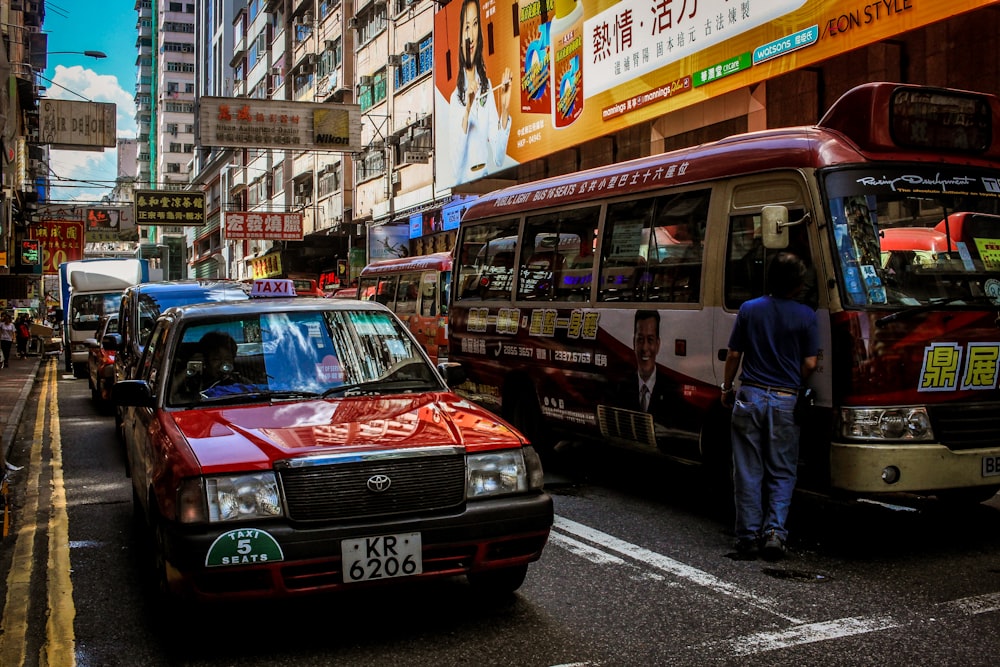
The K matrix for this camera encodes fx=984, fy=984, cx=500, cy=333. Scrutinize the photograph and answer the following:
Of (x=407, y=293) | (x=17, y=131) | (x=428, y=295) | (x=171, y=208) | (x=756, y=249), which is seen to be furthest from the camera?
(x=171, y=208)

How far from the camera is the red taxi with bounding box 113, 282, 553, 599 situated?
3967mm

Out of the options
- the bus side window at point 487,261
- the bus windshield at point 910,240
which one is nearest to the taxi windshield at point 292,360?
the bus windshield at point 910,240

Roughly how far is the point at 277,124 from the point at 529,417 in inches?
798

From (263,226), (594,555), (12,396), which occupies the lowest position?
(12,396)

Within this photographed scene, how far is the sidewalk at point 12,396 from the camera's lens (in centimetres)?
1199

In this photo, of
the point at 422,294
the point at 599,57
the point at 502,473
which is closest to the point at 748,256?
the point at 502,473

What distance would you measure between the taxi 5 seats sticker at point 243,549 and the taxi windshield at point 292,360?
114 centimetres

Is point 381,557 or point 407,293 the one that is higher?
point 407,293

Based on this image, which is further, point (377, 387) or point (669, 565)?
point (669, 565)

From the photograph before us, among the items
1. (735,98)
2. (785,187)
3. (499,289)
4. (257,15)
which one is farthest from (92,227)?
(785,187)

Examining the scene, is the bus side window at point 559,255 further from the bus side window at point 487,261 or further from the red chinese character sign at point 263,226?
the red chinese character sign at point 263,226

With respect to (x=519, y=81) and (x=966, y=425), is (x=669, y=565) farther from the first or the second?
(x=519, y=81)

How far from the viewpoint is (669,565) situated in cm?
552

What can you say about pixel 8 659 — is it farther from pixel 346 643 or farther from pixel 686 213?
pixel 686 213
